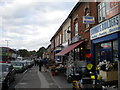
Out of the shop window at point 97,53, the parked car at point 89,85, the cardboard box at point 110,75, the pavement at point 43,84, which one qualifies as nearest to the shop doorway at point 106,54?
the shop window at point 97,53

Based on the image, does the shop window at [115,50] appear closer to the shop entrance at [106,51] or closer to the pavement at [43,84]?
the shop entrance at [106,51]

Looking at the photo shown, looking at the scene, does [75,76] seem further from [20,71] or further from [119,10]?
[20,71]

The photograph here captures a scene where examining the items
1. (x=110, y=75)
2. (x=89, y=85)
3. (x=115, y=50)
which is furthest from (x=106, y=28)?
(x=89, y=85)

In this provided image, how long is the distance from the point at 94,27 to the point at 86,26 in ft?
7.98

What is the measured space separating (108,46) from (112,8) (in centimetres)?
259

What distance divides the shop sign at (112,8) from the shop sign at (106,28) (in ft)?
1.04

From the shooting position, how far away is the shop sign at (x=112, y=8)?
9.57 metres

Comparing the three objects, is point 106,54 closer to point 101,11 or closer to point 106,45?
point 106,45

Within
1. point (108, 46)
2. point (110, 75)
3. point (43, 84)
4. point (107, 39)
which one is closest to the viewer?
point (110, 75)

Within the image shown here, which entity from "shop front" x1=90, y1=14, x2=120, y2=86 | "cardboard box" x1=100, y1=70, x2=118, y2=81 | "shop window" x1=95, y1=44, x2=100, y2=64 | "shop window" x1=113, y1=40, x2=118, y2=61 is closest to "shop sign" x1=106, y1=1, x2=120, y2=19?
"shop front" x1=90, y1=14, x2=120, y2=86

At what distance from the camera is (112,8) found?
10250 mm

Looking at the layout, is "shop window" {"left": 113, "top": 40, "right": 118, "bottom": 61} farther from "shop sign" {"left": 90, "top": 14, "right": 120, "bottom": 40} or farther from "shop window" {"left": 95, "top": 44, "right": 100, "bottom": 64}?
"shop window" {"left": 95, "top": 44, "right": 100, "bottom": 64}

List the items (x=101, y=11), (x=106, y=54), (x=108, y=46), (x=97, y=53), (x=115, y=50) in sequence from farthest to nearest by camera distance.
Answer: (x=97, y=53)
(x=101, y=11)
(x=106, y=54)
(x=108, y=46)
(x=115, y=50)

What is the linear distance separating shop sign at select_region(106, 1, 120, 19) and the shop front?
0.29 m
